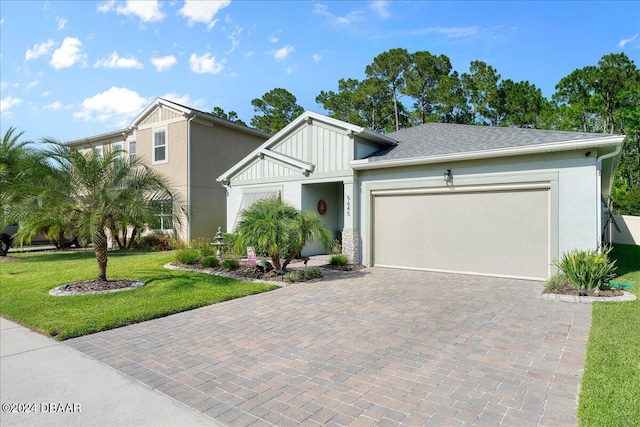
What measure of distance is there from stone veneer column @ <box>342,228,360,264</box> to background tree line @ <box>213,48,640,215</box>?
18881 mm

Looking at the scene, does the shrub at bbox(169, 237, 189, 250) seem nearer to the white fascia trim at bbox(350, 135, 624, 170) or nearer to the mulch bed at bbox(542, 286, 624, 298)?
the white fascia trim at bbox(350, 135, 624, 170)

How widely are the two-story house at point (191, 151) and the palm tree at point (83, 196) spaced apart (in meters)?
7.87

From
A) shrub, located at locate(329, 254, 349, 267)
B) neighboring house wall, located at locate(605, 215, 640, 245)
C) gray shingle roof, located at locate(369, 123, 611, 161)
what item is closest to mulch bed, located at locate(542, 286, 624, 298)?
gray shingle roof, located at locate(369, 123, 611, 161)

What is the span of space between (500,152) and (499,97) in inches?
824

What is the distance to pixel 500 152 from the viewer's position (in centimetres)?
955

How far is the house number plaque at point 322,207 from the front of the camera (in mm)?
14479

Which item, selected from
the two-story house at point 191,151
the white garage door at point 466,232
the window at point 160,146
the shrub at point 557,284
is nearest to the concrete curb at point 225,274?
the white garage door at point 466,232

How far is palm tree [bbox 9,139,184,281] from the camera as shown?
27.7ft

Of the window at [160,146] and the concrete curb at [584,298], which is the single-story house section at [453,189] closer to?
the concrete curb at [584,298]

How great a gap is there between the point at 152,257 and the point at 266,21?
32.0 ft

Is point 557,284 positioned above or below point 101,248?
below

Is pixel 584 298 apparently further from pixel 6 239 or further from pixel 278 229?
pixel 6 239

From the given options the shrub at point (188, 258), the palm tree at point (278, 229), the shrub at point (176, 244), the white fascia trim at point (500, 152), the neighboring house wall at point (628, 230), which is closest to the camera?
the white fascia trim at point (500, 152)

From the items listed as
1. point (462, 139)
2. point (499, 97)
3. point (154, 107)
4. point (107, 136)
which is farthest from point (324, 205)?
point (499, 97)
